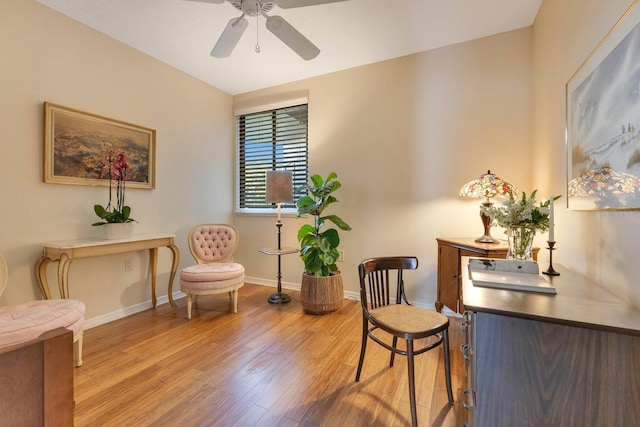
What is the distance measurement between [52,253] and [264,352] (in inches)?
72.3

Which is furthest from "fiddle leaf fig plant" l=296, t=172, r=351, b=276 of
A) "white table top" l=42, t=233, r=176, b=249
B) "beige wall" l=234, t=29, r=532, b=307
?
"white table top" l=42, t=233, r=176, b=249

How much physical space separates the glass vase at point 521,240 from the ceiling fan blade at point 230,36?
83.1 inches

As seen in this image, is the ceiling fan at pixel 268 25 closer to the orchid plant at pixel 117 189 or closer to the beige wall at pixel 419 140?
the beige wall at pixel 419 140

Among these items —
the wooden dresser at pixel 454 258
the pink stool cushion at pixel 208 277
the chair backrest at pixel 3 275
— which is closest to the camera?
the chair backrest at pixel 3 275

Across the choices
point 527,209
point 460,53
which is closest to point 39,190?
point 527,209

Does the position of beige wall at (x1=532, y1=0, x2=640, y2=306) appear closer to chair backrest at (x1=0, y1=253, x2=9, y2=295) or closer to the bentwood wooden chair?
the bentwood wooden chair

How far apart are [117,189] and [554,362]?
3388mm

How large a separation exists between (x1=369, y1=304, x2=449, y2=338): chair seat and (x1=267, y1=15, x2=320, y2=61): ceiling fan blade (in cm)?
191

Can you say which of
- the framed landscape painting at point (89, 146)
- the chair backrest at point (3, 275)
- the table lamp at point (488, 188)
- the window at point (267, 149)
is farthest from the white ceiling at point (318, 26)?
the chair backrest at point (3, 275)

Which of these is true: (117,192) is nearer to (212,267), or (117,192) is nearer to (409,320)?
(212,267)

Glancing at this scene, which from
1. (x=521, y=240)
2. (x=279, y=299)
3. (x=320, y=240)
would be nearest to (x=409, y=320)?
(x=521, y=240)

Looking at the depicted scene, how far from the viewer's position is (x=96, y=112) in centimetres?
258

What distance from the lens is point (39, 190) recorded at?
2232mm

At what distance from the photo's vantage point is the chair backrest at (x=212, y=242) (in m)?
3.18
